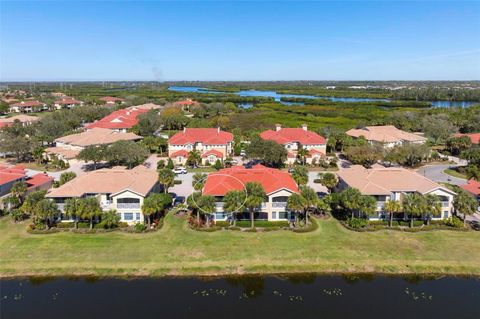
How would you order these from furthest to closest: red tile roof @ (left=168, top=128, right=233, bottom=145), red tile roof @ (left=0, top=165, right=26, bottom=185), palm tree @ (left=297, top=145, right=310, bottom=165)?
red tile roof @ (left=168, top=128, right=233, bottom=145) < palm tree @ (left=297, top=145, right=310, bottom=165) < red tile roof @ (left=0, top=165, right=26, bottom=185)

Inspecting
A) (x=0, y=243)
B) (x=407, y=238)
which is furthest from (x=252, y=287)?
(x=0, y=243)

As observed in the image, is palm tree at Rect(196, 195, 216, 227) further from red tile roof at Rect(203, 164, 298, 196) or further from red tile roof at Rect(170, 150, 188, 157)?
red tile roof at Rect(170, 150, 188, 157)

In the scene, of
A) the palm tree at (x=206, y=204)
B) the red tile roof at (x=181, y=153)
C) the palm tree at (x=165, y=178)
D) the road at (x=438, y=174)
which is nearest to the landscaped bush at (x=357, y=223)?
the palm tree at (x=206, y=204)

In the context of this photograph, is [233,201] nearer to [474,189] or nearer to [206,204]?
[206,204]

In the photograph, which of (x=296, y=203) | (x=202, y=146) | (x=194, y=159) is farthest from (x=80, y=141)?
(x=296, y=203)

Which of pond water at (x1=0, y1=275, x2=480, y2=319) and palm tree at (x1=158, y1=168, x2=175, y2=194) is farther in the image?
palm tree at (x1=158, y1=168, x2=175, y2=194)

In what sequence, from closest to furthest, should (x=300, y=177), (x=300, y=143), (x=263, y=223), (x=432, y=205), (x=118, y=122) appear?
1. (x=432, y=205)
2. (x=263, y=223)
3. (x=300, y=177)
4. (x=300, y=143)
5. (x=118, y=122)

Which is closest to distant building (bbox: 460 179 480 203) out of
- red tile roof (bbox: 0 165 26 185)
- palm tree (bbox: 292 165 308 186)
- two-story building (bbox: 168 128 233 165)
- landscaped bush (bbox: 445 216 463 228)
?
landscaped bush (bbox: 445 216 463 228)
